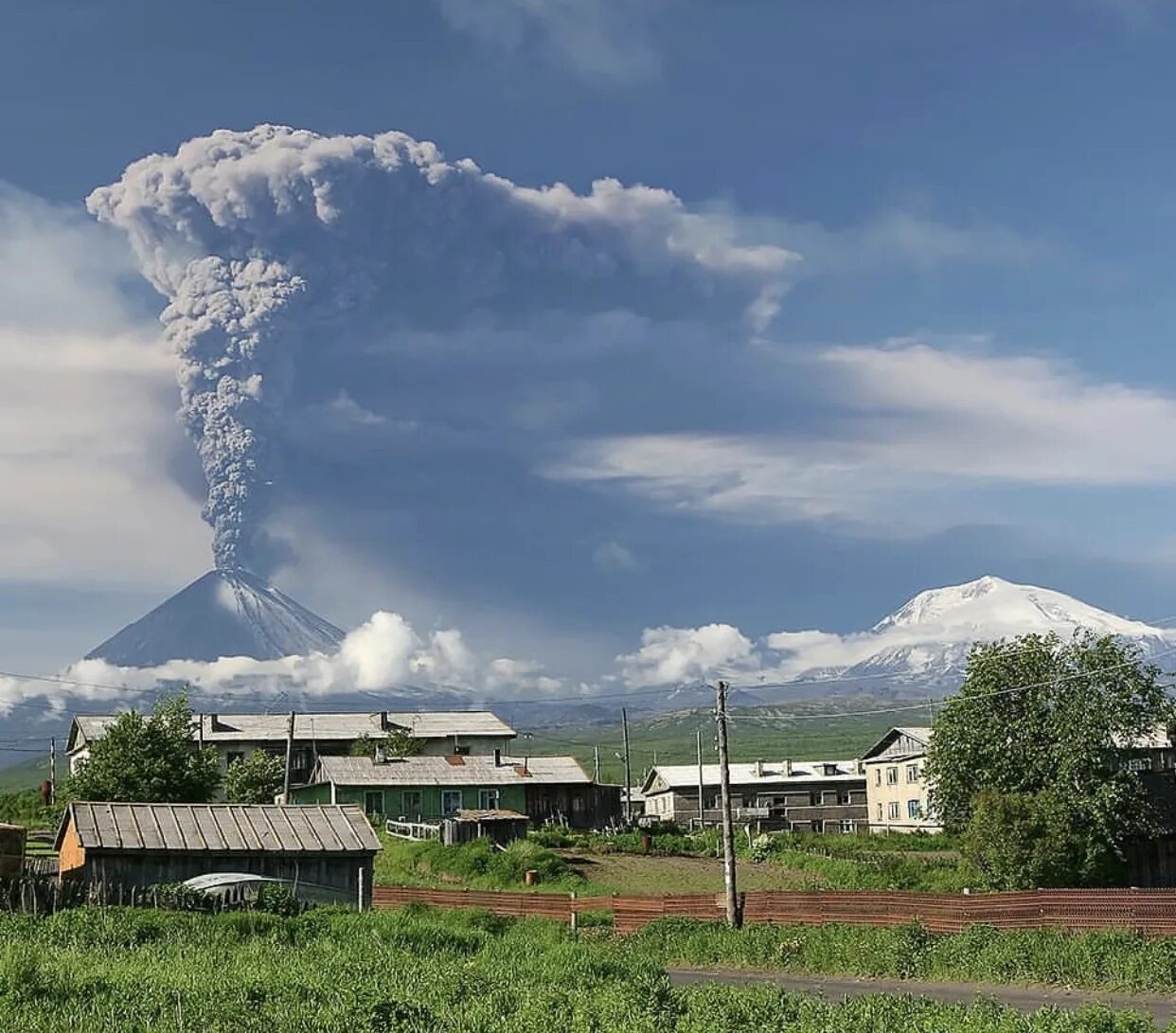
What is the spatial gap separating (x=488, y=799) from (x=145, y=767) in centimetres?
2462

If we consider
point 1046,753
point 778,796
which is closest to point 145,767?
point 1046,753

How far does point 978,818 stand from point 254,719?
78635mm

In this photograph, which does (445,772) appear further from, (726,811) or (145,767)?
(726,811)

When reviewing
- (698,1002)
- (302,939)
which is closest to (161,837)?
(302,939)

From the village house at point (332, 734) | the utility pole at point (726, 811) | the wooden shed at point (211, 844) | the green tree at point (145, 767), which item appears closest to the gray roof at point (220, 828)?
the wooden shed at point (211, 844)

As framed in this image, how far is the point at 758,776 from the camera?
13462cm

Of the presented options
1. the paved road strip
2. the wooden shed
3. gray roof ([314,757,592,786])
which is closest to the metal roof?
gray roof ([314,757,592,786])

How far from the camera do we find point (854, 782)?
445ft

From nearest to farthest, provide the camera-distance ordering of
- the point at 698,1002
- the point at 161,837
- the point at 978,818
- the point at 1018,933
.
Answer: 1. the point at 698,1002
2. the point at 1018,933
3. the point at 161,837
4. the point at 978,818

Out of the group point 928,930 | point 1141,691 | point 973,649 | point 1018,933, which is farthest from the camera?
point 973,649

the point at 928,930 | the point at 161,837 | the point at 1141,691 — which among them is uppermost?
the point at 1141,691

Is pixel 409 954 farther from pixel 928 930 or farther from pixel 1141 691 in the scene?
pixel 1141 691

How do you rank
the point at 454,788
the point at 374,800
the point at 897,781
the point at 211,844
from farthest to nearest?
the point at 897,781 → the point at 454,788 → the point at 374,800 → the point at 211,844

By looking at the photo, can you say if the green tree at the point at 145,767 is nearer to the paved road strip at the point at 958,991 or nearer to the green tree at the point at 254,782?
the green tree at the point at 254,782
